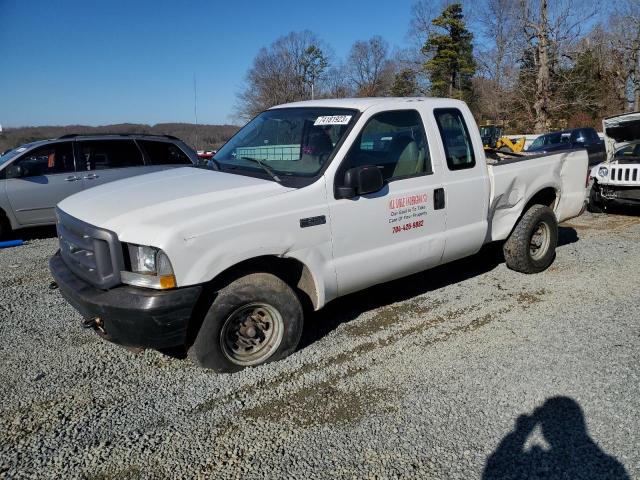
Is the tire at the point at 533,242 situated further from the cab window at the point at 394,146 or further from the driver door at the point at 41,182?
the driver door at the point at 41,182

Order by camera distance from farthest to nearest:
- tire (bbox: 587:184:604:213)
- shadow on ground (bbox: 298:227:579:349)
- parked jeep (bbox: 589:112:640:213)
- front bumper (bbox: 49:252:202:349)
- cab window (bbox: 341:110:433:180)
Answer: tire (bbox: 587:184:604:213)
parked jeep (bbox: 589:112:640:213)
shadow on ground (bbox: 298:227:579:349)
cab window (bbox: 341:110:433:180)
front bumper (bbox: 49:252:202:349)

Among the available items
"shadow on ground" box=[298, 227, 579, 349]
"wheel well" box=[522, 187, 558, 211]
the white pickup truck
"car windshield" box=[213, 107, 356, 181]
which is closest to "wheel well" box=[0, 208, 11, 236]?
the white pickup truck

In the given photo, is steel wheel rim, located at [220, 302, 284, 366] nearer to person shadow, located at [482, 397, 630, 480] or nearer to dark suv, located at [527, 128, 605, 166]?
person shadow, located at [482, 397, 630, 480]

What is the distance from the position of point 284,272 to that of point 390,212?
0.97 meters

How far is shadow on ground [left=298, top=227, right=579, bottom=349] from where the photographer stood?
4.34 meters

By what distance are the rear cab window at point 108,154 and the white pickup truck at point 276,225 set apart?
4.78 m

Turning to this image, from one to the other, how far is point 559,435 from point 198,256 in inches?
92.7

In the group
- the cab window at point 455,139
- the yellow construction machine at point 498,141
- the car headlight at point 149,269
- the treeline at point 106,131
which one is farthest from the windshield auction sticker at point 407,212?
the yellow construction machine at point 498,141

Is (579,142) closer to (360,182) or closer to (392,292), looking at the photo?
(392,292)

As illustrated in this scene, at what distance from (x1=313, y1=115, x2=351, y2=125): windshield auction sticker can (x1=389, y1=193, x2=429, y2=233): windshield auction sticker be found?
2.39 feet

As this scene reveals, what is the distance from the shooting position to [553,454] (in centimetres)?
265

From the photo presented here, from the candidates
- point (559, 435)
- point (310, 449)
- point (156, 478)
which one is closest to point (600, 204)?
point (559, 435)

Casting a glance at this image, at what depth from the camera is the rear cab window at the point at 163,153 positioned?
8836 mm

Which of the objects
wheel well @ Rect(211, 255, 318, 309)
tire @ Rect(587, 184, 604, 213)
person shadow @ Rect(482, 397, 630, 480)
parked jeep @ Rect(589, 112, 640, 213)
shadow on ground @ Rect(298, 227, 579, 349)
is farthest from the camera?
tire @ Rect(587, 184, 604, 213)
